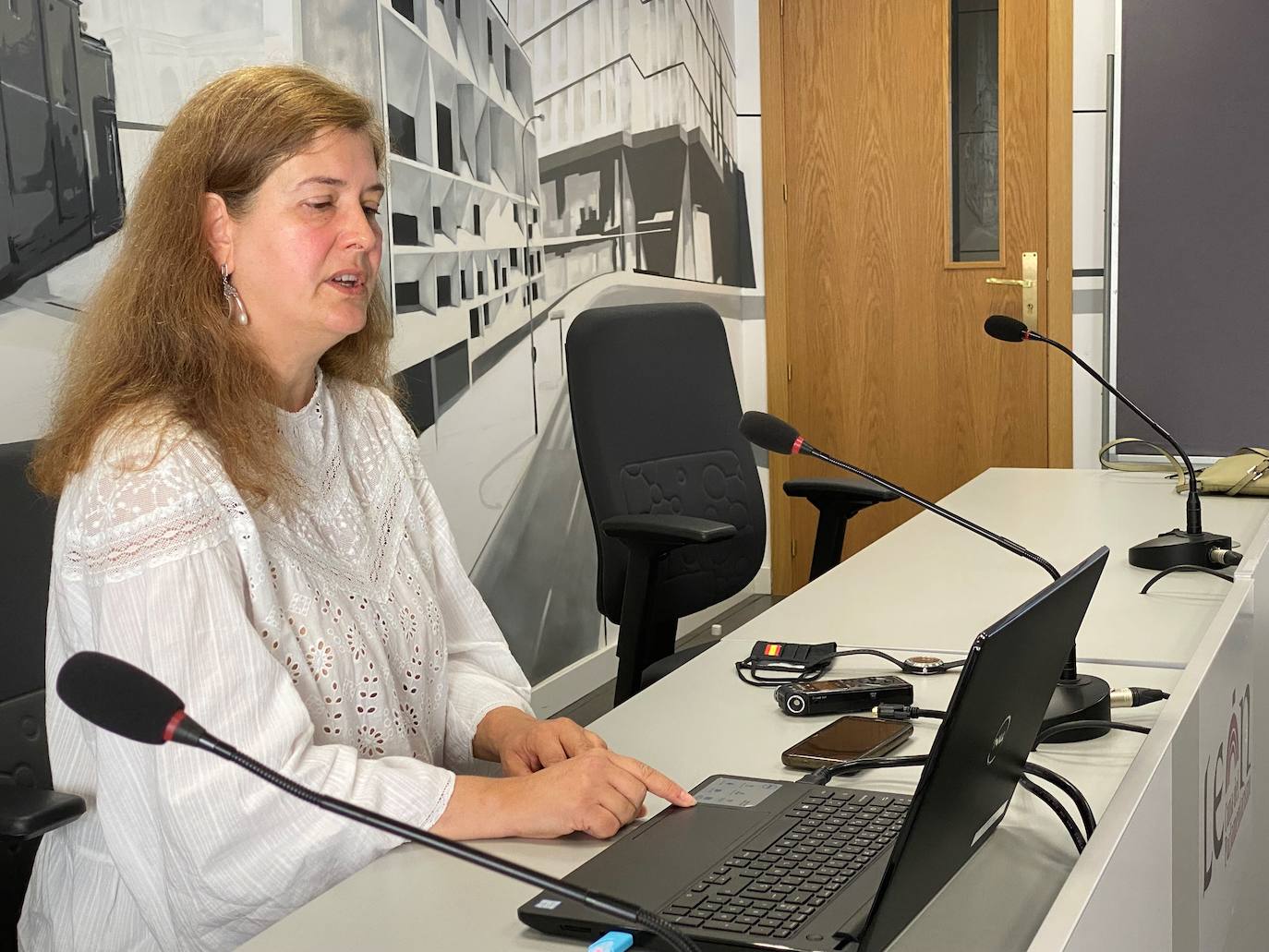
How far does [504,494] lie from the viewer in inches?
137

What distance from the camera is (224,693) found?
3.88 feet

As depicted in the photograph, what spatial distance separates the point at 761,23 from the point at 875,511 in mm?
1764

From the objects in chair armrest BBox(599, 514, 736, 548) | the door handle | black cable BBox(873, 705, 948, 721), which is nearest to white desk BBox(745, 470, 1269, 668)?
chair armrest BBox(599, 514, 736, 548)

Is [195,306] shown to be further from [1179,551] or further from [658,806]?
[1179,551]

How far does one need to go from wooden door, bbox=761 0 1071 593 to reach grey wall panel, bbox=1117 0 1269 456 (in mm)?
586

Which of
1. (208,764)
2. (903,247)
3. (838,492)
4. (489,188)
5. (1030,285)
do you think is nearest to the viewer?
(208,764)

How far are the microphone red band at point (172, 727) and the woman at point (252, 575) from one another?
449 millimetres

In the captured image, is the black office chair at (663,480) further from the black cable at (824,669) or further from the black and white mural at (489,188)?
the black and white mural at (489,188)

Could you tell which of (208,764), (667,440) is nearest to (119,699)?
(208,764)

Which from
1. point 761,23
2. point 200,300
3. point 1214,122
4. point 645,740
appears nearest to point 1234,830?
point 645,740

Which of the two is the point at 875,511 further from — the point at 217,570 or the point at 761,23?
the point at 217,570

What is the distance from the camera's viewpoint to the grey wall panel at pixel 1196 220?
361cm

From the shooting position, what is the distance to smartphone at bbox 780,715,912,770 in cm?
134

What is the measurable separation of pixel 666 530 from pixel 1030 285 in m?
2.67
